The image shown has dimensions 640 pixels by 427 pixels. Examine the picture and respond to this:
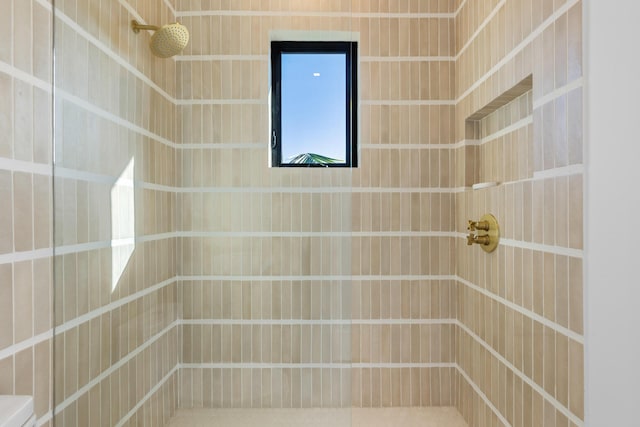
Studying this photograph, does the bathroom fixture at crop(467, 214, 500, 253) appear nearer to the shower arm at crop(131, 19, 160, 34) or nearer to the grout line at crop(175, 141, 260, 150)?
the grout line at crop(175, 141, 260, 150)

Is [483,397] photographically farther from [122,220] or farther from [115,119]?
[115,119]

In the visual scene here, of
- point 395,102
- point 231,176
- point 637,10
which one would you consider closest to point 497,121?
point 395,102

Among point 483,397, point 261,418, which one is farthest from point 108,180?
point 483,397

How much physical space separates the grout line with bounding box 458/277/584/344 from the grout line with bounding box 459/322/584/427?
171 mm

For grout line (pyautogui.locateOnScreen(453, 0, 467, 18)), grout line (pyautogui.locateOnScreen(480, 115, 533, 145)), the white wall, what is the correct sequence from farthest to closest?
grout line (pyautogui.locateOnScreen(453, 0, 467, 18))
grout line (pyautogui.locateOnScreen(480, 115, 533, 145))
the white wall

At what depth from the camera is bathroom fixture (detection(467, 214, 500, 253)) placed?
135cm

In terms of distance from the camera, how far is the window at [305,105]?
1067 millimetres

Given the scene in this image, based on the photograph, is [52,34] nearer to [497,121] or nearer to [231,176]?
[231,176]

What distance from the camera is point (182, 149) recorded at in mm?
1061

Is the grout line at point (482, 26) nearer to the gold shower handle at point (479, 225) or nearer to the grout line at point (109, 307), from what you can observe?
the gold shower handle at point (479, 225)

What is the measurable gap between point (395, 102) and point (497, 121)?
412 millimetres

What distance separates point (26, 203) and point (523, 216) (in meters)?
1.22

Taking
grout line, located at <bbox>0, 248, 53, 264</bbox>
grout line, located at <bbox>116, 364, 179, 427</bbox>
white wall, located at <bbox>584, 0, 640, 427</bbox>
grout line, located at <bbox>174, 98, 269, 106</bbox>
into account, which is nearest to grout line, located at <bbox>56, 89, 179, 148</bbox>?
grout line, located at <bbox>174, 98, 269, 106</bbox>

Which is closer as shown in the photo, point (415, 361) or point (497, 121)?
point (497, 121)
